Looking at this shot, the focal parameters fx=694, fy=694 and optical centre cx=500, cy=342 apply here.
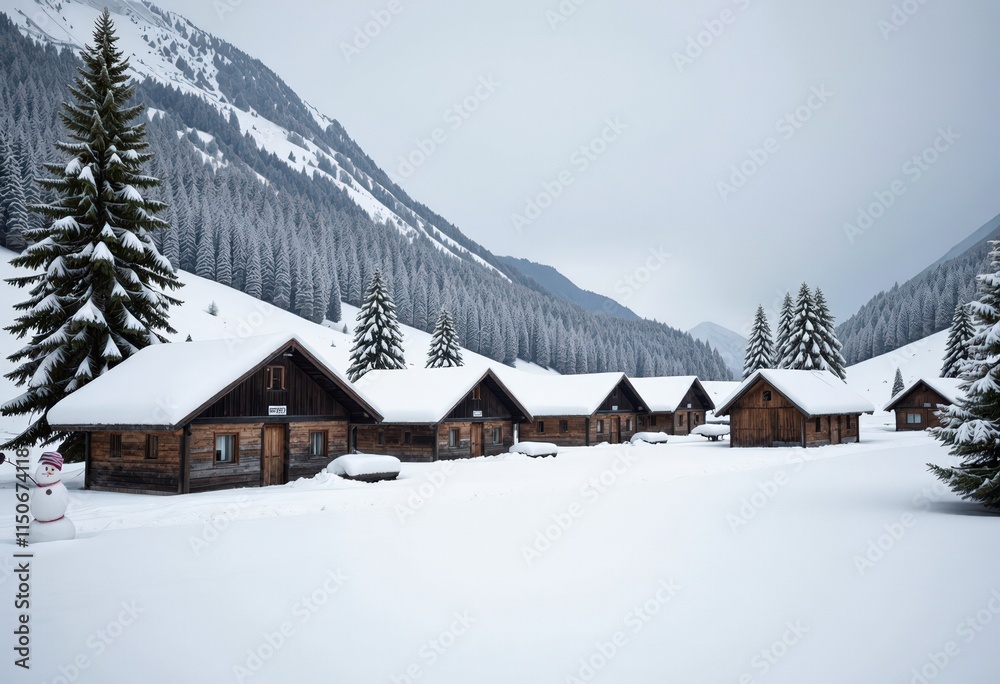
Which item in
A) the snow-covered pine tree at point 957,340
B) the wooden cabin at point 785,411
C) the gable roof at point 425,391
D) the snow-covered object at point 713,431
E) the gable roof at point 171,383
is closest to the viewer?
the gable roof at point 171,383

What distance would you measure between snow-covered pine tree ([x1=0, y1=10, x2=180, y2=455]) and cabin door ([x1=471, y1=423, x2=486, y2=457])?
59.6 feet

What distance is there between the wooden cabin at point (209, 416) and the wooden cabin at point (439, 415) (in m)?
9.49

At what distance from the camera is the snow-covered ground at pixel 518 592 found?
24.6ft

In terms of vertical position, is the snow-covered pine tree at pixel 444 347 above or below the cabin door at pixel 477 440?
above

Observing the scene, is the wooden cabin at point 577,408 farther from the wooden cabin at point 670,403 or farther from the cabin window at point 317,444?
the cabin window at point 317,444

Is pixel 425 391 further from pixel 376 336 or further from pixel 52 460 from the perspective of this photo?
pixel 52 460

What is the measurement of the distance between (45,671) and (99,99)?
2685 cm

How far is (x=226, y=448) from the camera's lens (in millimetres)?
24219

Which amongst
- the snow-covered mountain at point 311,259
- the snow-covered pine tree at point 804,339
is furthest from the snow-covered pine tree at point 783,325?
the snow-covered mountain at point 311,259

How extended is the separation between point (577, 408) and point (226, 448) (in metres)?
29.9

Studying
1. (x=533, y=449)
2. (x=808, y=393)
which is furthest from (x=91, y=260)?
(x=808, y=393)

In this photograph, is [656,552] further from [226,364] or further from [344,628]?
[226,364]

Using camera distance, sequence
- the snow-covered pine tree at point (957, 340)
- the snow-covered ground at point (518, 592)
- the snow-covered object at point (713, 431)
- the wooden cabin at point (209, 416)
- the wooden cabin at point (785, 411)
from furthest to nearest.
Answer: the snow-covered pine tree at point (957, 340), the snow-covered object at point (713, 431), the wooden cabin at point (785, 411), the wooden cabin at point (209, 416), the snow-covered ground at point (518, 592)

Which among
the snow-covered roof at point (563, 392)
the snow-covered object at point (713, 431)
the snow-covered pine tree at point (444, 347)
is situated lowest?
the snow-covered object at point (713, 431)
